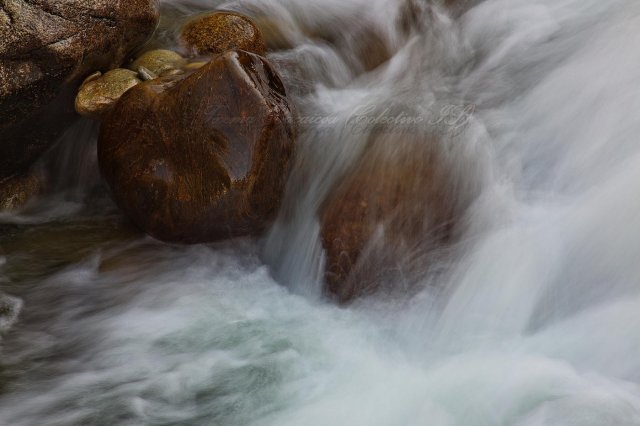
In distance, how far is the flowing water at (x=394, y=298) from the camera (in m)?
4.18

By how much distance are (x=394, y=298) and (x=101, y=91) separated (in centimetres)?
306

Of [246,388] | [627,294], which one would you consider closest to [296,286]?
[246,388]

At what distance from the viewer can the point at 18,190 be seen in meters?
5.99

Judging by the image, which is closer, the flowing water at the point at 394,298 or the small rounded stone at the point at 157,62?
the flowing water at the point at 394,298

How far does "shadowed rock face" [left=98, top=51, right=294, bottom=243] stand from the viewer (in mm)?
5020

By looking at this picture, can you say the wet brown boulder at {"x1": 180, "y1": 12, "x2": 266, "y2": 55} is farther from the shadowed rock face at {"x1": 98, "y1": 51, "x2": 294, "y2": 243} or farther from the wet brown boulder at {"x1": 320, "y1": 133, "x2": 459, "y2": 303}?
the wet brown boulder at {"x1": 320, "y1": 133, "x2": 459, "y2": 303}

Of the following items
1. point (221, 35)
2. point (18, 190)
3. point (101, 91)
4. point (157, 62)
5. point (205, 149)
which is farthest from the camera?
point (221, 35)

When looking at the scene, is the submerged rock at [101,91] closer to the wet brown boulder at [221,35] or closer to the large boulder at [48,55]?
the large boulder at [48,55]

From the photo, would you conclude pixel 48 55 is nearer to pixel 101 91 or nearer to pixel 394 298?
pixel 101 91

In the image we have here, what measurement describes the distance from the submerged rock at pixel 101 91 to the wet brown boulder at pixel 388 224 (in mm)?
2064

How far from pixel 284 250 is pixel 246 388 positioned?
1340mm

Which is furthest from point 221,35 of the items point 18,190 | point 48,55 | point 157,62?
point 18,190

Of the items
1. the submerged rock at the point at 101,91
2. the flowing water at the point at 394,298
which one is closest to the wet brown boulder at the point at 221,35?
the flowing water at the point at 394,298

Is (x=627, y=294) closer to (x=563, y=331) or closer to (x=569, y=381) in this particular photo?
(x=563, y=331)
